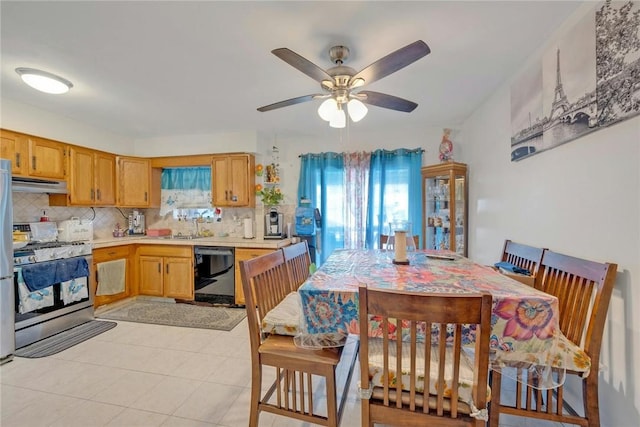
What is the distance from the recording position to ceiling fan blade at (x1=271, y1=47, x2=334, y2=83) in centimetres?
142

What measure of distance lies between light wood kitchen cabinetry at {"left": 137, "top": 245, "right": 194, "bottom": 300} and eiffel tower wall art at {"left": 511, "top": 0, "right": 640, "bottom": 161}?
3913 millimetres

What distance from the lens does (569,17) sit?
1.62 meters

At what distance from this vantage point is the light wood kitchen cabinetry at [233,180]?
12.7 ft

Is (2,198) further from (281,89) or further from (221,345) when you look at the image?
(281,89)

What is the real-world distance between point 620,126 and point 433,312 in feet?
4.40

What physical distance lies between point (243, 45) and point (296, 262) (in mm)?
1633

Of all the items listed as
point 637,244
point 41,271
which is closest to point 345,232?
point 637,244

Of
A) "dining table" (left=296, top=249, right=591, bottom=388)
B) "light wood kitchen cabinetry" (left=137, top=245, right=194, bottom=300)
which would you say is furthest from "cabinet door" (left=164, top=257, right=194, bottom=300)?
"dining table" (left=296, top=249, right=591, bottom=388)

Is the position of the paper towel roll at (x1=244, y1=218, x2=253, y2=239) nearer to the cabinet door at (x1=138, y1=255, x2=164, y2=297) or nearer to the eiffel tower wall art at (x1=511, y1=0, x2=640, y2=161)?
the cabinet door at (x1=138, y1=255, x2=164, y2=297)

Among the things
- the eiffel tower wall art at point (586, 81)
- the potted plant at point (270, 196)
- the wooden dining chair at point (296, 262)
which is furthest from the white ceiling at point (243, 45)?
the wooden dining chair at point (296, 262)

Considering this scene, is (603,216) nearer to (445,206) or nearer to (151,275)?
(445,206)

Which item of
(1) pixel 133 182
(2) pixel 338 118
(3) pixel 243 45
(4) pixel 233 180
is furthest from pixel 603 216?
(1) pixel 133 182

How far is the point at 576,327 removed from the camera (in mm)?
1429

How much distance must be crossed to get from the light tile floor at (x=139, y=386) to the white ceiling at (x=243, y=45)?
243 centimetres
